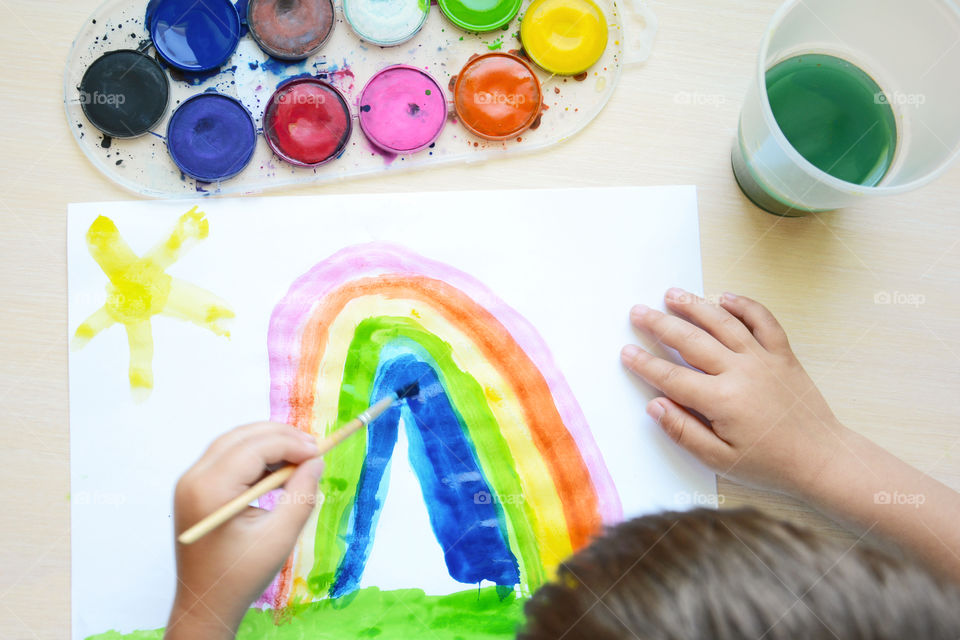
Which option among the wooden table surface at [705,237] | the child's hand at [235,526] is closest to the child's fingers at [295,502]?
the child's hand at [235,526]

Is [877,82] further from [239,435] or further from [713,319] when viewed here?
[239,435]

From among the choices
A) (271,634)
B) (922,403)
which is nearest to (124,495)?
(271,634)

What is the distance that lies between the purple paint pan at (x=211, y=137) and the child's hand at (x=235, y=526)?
358 millimetres

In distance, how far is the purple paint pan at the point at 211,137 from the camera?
0.86 metres

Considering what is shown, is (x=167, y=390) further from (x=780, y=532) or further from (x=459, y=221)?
(x=780, y=532)

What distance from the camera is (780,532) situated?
21.9 inches

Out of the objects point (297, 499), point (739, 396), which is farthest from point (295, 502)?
point (739, 396)

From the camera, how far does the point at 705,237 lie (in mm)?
869

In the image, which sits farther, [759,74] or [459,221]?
[459,221]

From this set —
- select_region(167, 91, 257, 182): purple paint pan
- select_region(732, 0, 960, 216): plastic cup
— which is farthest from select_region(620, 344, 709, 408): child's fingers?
select_region(167, 91, 257, 182): purple paint pan

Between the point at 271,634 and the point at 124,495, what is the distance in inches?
9.6

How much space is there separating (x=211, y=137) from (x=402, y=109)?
245 millimetres

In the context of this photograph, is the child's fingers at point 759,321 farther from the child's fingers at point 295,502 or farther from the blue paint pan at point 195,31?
the blue paint pan at point 195,31

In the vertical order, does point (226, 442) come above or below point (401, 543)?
above
